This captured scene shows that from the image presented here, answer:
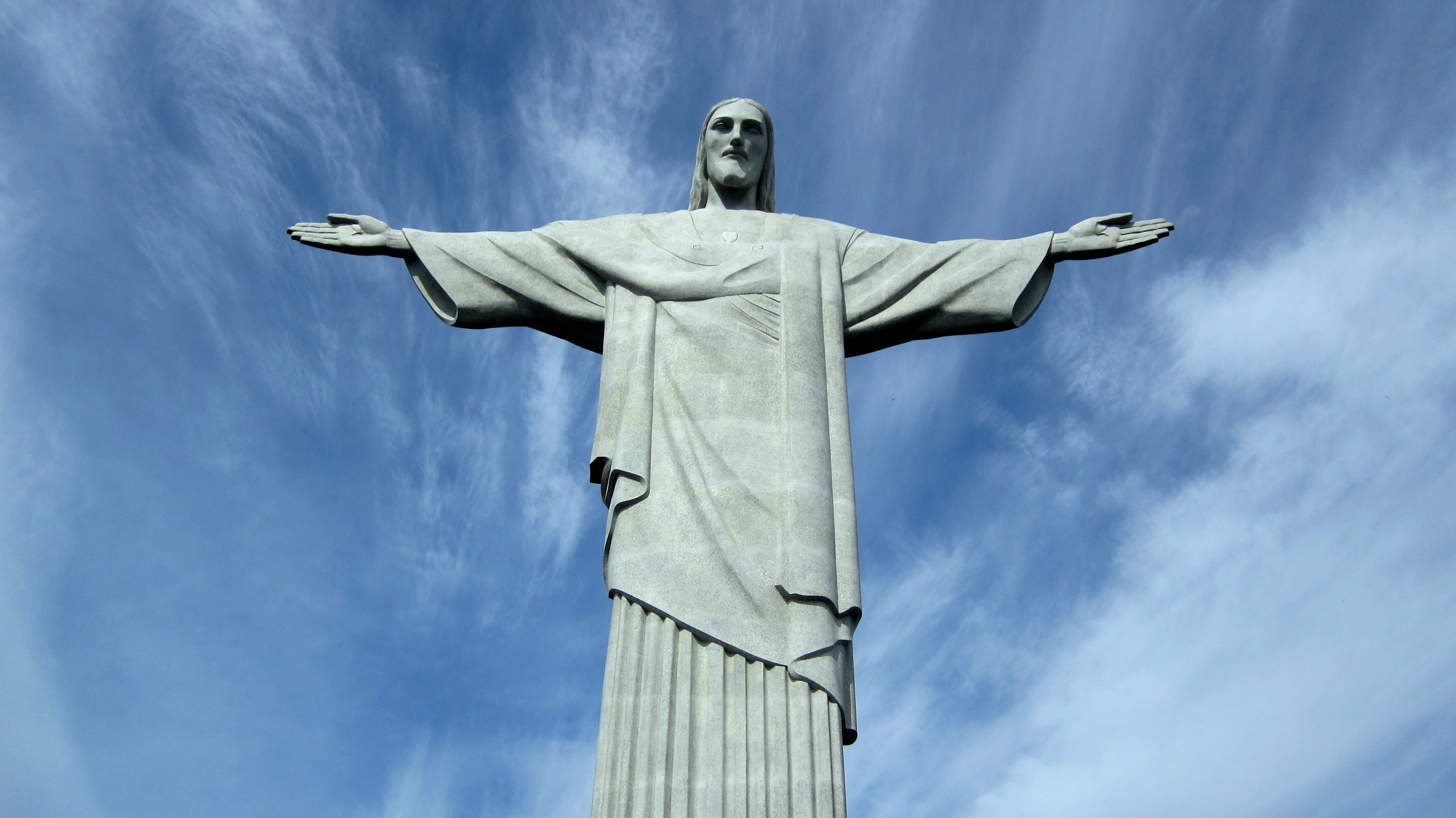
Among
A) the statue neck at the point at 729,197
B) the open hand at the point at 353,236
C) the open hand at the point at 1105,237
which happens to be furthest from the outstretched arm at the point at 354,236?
the open hand at the point at 1105,237

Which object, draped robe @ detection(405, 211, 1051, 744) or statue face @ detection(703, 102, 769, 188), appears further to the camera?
statue face @ detection(703, 102, 769, 188)

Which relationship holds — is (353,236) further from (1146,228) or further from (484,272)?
(1146,228)

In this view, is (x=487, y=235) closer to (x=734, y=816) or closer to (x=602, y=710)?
(x=602, y=710)

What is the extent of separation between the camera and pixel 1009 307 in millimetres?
11969

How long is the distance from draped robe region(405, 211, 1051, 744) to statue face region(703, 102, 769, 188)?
600 mm

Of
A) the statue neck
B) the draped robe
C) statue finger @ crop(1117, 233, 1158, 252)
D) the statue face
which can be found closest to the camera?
the draped robe

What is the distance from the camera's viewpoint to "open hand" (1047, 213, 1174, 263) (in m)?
11.9

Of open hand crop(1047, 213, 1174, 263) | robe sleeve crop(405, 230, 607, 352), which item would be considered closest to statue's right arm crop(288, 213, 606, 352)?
robe sleeve crop(405, 230, 607, 352)

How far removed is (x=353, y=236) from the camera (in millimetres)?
11945

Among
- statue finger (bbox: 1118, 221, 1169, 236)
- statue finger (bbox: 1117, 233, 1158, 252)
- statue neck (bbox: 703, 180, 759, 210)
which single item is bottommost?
statue finger (bbox: 1117, 233, 1158, 252)

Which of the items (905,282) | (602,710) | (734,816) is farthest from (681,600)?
(905,282)

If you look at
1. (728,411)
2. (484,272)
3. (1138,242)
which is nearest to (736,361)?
(728,411)

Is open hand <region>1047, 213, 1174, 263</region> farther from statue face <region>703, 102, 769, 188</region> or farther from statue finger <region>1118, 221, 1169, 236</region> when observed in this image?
statue face <region>703, 102, 769, 188</region>

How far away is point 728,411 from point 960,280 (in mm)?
2797
